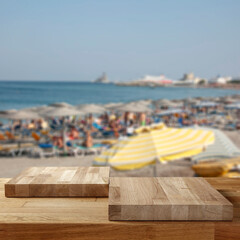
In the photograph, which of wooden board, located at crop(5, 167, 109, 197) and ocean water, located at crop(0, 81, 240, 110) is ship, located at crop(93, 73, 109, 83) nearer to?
ocean water, located at crop(0, 81, 240, 110)

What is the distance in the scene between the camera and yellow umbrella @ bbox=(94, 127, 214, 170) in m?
3.20

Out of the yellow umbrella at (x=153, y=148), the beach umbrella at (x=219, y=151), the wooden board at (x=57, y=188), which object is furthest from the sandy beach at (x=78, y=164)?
the wooden board at (x=57, y=188)

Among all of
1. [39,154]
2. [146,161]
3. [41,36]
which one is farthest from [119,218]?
[41,36]

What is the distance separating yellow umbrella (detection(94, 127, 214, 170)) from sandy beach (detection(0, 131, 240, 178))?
4.12ft

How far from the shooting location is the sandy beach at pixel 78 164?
506 cm

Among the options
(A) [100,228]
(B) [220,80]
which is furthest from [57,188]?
(B) [220,80]

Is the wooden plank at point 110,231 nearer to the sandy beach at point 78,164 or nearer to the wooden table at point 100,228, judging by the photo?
the wooden table at point 100,228

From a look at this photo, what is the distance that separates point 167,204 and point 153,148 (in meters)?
2.82

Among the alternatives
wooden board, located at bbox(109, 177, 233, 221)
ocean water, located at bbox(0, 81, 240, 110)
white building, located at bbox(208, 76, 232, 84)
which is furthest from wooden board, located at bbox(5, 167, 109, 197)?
white building, located at bbox(208, 76, 232, 84)

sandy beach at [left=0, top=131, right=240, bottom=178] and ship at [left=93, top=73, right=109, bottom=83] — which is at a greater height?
ship at [left=93, top=73, right=109, bottom=83]

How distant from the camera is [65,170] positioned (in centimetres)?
82

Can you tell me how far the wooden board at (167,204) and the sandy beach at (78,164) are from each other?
4318 mm

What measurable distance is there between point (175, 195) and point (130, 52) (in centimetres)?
4580

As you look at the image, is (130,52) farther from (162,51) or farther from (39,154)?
(39,154)
